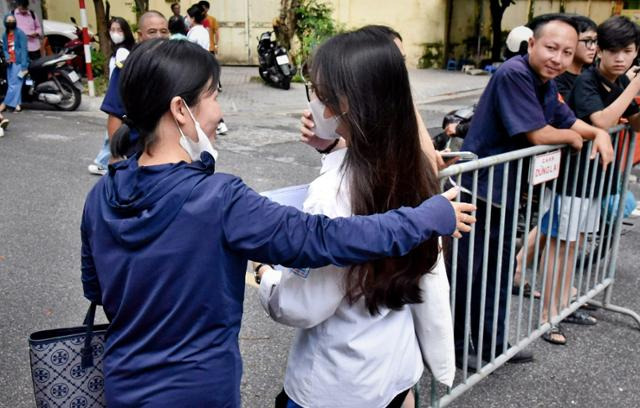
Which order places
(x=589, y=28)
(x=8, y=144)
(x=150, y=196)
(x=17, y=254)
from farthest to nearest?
(x=8, y=144) → (x=17, y=254) → (x=589, y=28) → (x=150, y=196)

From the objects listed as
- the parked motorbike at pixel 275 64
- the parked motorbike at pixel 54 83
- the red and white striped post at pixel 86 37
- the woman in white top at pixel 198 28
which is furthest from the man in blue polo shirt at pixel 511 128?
the parked motorbike at pixel 275 64

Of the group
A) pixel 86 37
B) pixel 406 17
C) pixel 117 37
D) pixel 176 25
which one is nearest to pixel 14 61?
pixel 86 37

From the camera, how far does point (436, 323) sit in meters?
1.87

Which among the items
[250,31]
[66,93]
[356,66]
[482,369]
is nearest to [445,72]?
[250,31]

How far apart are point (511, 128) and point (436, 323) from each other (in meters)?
1.28

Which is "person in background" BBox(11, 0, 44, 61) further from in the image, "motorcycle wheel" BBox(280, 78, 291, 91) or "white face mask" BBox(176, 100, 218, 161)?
"white face mask" BBox(176, 100, 218, 161)

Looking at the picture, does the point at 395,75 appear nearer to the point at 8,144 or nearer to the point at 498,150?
the point at 498,150

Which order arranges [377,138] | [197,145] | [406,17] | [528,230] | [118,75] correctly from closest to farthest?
[197,145] → [377,138] → [528,230] → [118,75] → [406,17]

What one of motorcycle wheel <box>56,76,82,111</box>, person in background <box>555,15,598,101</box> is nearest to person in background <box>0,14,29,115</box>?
motorcycle wheel <box>56,76,82,111</box>

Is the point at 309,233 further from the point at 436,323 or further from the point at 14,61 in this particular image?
the point at 14,61

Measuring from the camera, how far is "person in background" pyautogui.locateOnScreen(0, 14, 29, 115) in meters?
9.64

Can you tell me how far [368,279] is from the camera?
1.65 m

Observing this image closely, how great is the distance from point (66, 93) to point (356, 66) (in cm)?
981

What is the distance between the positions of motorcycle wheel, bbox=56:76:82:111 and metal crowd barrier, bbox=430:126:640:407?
8.51m
